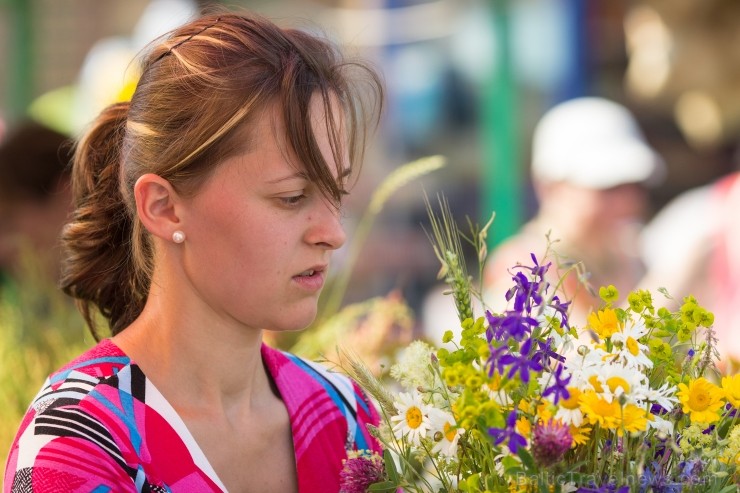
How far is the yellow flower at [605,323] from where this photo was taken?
1331 mm

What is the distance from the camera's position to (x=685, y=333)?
1.34m

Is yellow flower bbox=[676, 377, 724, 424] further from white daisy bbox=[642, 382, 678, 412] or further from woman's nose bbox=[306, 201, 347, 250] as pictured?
woman's nose bbox=[306, 201, 347, 250]

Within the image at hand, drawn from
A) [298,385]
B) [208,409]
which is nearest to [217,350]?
[208,409]

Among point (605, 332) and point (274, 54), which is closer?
point (605, 332)

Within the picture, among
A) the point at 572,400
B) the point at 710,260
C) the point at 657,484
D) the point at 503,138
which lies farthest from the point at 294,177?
the point at 503,138

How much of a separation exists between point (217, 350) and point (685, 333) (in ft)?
2.27

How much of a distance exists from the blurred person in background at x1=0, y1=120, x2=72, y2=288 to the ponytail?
73.3 inches

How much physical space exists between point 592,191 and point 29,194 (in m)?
2.13

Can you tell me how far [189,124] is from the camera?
5.07 ft

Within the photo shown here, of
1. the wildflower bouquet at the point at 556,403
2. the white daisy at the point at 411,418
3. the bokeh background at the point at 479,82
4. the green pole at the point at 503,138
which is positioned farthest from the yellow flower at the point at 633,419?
the green pole at the point at 503,138

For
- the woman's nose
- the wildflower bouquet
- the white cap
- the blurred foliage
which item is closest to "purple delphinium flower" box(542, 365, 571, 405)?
the wildflower bouquet

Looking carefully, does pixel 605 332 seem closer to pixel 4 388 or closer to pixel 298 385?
pixel 298 385

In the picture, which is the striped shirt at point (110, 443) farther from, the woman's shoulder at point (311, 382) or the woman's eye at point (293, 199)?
the woman's eye at point (293, 199)

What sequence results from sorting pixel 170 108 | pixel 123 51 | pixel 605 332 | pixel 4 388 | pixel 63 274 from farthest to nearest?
pixel 123 51 → pixel 4 388 → pixel 63 274 → pixel 170 108 → pixel 605 332
